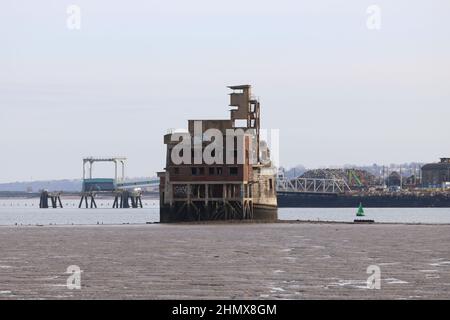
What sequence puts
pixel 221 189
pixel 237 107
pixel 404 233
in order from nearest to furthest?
pixel 404 233
pixel 221 189
pixel 237 107

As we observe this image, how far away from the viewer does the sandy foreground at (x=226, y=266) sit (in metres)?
44.5

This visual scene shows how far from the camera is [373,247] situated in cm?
7506

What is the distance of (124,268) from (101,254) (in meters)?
12.0

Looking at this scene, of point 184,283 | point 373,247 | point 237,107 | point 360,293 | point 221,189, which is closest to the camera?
point 360,293

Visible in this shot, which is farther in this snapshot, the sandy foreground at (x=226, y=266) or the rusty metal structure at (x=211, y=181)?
the rusty metal structure at (x=211, y=181)

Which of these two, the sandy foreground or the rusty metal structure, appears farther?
the rusty metal structure

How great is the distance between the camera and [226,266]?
57094 mm

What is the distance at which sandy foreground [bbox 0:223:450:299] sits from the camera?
4447 centimetres

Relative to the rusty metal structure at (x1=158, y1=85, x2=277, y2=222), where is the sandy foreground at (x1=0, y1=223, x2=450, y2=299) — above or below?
below

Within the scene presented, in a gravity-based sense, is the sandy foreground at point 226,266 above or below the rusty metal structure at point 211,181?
below

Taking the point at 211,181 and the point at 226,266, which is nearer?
the point at 226,266
